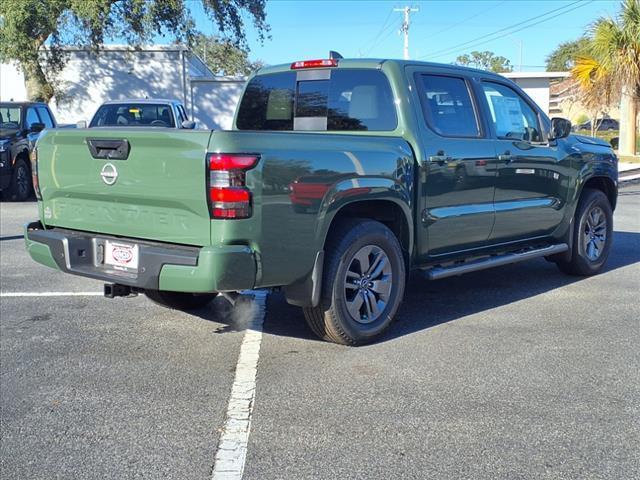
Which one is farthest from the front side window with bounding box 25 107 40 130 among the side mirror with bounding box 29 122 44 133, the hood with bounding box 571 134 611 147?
the hood with bounding box 571 134 611 147

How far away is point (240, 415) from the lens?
386 cm

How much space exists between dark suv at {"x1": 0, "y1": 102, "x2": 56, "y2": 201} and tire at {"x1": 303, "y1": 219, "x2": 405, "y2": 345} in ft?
34.9

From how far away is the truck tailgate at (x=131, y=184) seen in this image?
4.14 m

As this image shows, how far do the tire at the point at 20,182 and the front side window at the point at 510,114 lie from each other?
10.8 meters

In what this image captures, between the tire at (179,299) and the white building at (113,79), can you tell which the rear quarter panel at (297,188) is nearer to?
the tire at (179,299)

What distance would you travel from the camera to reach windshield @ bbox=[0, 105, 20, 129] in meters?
14.4

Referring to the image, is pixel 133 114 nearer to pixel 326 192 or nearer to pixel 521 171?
pixel 521 171

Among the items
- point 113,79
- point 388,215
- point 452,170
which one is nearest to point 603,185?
point 452,170

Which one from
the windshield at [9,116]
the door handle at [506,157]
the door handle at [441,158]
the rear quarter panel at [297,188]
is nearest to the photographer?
the rear quarter panel at [297,188]

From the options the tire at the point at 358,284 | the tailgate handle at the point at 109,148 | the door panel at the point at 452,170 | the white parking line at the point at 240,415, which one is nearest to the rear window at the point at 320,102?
the door panel at the point at 452,170

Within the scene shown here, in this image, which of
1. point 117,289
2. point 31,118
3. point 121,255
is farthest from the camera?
point 31,118

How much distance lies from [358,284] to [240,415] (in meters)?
1.50

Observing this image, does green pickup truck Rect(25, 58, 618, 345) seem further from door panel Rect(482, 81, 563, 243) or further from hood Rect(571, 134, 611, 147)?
hood Rect(571, 134, 611, 147)

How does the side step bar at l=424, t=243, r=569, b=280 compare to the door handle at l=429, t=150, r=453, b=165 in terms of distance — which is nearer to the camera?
the door handle at l=429, t=150, r=453, b=165
